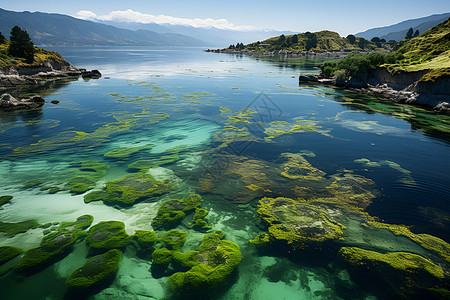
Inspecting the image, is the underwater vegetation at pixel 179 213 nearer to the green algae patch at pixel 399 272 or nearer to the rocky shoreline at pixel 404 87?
the green algae patch at pixel 399 272

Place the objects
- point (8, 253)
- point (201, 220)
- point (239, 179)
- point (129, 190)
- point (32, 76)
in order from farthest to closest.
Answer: point (32, 76)
point (239, 179)
point (129, 190)
point (201, 220)
point (8, 253)

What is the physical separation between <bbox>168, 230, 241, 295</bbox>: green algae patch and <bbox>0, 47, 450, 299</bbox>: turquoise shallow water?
552 millimetres

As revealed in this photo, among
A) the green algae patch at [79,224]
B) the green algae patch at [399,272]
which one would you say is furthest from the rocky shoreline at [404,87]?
the green algae patch at [79,224]

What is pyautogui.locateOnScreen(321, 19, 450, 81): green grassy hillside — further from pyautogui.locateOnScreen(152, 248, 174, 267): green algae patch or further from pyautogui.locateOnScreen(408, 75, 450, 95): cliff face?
pyautogui.locateOnScreen(152, 248, 174, 267): green algae patch

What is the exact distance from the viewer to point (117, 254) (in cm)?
1281

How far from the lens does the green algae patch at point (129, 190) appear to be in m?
17.8

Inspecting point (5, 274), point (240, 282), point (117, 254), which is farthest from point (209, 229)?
point (5, 274)

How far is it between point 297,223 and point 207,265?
695cm

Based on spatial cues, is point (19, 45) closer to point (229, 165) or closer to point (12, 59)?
point (12, 59)

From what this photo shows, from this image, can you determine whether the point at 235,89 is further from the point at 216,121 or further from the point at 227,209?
the point at 227,209

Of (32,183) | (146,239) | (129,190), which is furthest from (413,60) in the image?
(32,183)

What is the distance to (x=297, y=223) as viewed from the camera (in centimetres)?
1549

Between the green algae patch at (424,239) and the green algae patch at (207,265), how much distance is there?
10.3 metres

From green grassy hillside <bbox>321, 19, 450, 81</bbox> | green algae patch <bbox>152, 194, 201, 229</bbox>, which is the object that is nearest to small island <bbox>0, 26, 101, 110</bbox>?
green algae patch <bbox>152, 194, 201, 229</bbox>
